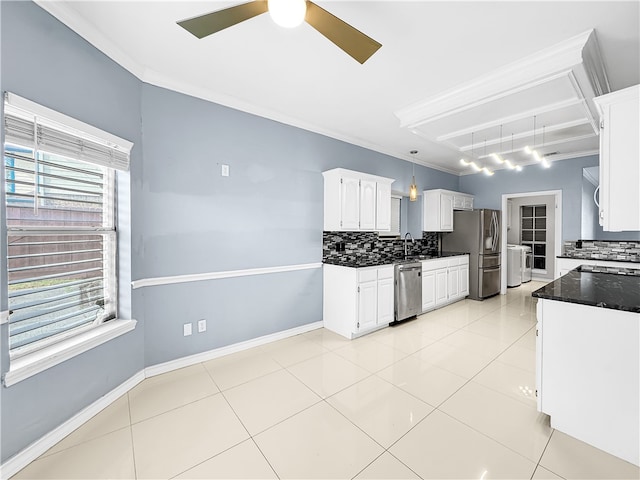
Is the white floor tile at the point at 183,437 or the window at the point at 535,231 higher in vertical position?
the window at the point at 535,231

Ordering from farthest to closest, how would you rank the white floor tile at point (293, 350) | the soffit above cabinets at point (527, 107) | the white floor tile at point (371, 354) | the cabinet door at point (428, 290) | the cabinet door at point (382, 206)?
1. the cabinet door at point (428, 290)
2. the cabinet door at point (382, 206)
3. the white floor tile at point (293, 350)
4. the white floor tile at point (371, 354)
5. the soffit above cabinets at point (527, 107)

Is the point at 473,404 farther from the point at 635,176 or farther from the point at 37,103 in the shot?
the point at 37,103

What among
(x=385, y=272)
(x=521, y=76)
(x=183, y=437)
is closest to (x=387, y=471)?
(x=183, y=437)

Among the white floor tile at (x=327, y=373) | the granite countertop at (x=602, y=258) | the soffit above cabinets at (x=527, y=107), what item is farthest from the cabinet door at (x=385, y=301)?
the granite countertop at (x=602, y=258)

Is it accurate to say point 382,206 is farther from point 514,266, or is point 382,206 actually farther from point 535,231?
point 535,231

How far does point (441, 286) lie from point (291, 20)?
443cm

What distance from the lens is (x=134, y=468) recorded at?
1.55 m

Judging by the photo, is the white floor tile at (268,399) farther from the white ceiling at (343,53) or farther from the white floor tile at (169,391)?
the white ceiling at (343,53)

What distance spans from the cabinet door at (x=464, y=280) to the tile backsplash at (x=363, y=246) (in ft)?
2.32

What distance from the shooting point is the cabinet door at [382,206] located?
406 cm

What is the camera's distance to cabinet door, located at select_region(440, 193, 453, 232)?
5328 millimetres

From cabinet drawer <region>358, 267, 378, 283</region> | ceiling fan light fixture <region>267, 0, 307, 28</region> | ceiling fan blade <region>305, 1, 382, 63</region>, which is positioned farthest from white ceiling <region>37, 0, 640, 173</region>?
cabinet drawer <region>358, 267, 378, 283</region>

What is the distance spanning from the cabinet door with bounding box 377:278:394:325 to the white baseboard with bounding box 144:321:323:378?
91 cm

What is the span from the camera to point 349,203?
3.74 metres
